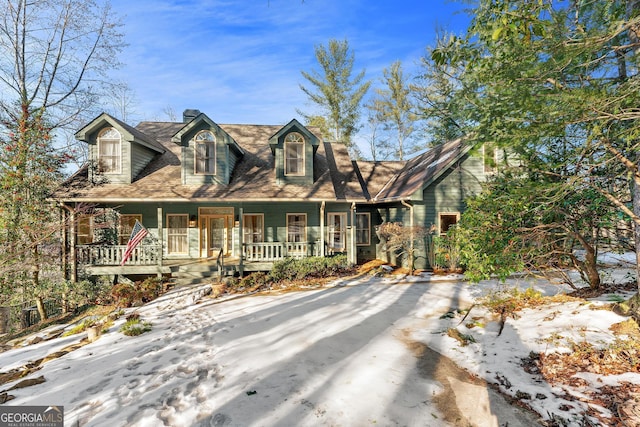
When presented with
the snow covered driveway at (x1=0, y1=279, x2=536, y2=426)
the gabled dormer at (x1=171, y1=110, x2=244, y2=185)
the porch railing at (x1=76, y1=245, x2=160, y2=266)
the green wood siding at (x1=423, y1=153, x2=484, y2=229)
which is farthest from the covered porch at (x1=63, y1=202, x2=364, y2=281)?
the snow covered driveway at (x1=0, y1=279, x2=536, y2=426)

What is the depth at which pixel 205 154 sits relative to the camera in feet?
40.7

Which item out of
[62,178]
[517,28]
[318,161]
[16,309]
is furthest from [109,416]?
[318,161]

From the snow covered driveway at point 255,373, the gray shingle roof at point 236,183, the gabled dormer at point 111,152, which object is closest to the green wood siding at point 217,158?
the gray shingle roof at point 236,183

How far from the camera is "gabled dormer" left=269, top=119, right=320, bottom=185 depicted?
41.5 feet

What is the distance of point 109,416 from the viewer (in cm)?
358

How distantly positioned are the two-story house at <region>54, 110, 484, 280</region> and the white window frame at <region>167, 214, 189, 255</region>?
46mm

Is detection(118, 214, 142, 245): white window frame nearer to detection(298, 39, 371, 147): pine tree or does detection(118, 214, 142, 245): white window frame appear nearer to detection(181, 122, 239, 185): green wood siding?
detection(181, 122, 239, 185): green wood siding

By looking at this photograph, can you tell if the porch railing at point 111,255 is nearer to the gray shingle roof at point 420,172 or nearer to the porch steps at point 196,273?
the porch steps at point 196,273

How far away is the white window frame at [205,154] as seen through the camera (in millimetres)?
12281

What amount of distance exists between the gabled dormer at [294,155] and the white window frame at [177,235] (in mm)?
4851

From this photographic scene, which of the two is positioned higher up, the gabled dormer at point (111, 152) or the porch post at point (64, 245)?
the gabled dormer at point (111, 152)

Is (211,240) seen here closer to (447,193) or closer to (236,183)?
(236,183)

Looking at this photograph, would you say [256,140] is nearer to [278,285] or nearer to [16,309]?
[278,285]

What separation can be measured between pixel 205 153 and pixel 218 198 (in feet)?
8.00
